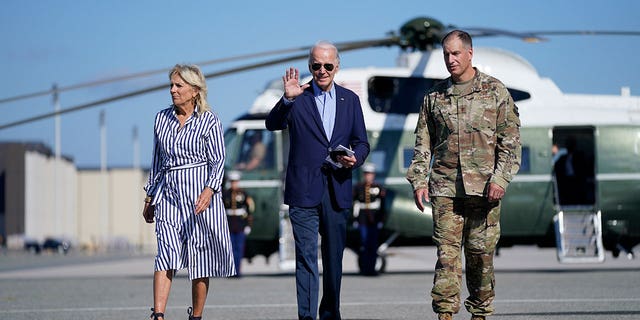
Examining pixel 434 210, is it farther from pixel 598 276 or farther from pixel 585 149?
pixel 585 149

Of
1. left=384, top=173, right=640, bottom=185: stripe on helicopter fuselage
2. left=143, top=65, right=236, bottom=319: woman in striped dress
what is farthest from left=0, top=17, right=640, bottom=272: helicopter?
left=143, top=65, right=236, bottom=319: woman in striped dress

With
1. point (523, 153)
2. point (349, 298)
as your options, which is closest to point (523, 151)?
point (523, 153)

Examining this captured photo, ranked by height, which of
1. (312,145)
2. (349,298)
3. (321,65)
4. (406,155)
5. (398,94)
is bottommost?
(349,298)

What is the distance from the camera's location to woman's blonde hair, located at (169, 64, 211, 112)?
26.5 ft

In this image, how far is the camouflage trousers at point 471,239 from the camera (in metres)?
7.64

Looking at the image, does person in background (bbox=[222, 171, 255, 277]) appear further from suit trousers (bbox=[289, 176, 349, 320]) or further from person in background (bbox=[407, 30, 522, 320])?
person in background (bbox=[407, 30, 522, 320])

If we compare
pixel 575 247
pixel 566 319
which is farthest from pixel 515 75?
pixel 566 319

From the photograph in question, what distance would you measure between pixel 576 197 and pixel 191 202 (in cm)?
1210

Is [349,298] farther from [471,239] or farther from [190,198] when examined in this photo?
[471,239]

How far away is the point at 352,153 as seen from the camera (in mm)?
7758

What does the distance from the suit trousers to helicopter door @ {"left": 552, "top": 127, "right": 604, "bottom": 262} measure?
33.3 ft

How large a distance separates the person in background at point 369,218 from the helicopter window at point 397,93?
1.13 metres

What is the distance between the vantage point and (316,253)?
7.84m

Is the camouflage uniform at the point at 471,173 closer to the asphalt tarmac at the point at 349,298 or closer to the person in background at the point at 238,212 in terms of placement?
the asphalt tarmac at the point at 349,298
